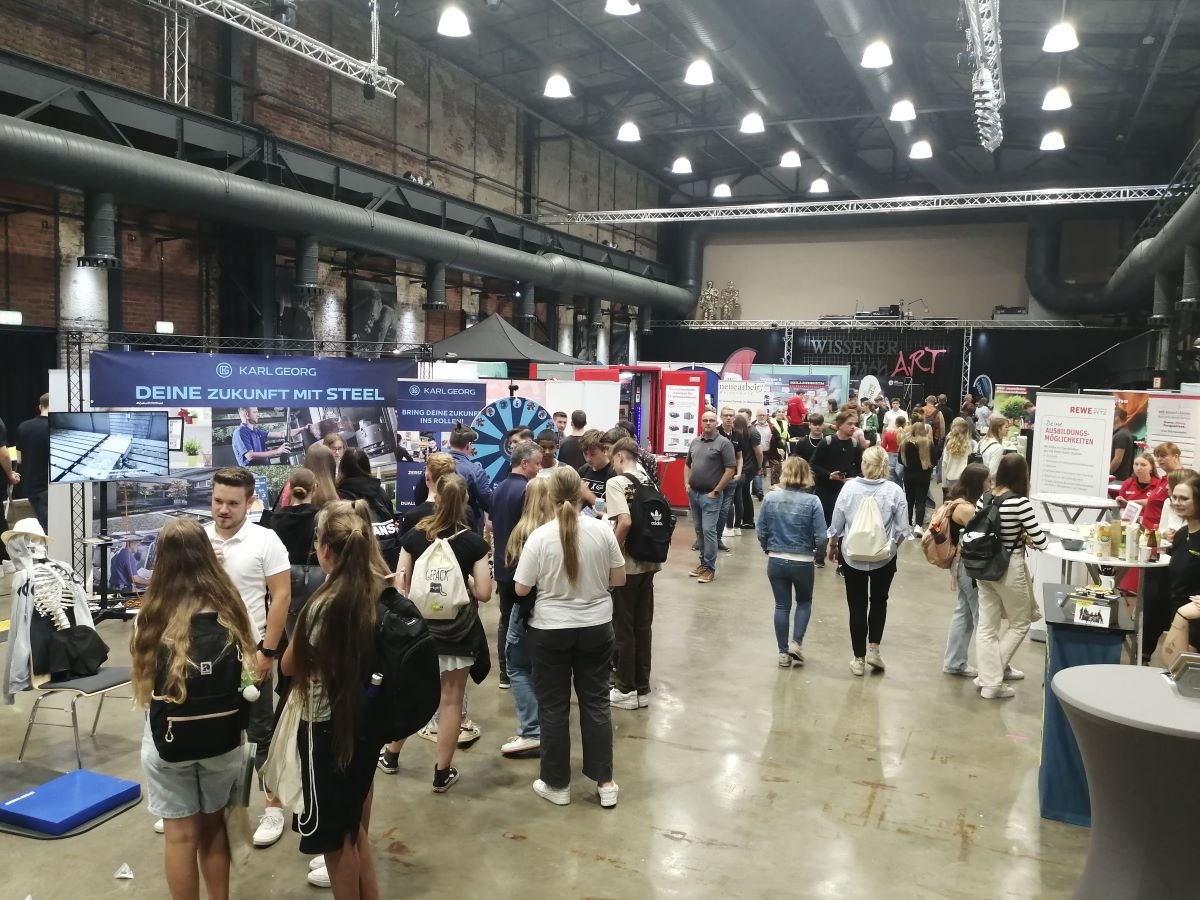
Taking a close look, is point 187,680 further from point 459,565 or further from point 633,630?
point 633,630

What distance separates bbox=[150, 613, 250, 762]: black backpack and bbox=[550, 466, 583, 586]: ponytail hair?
1302mm

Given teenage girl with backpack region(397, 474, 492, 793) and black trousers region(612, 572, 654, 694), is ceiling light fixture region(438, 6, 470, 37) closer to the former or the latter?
black trousers region(612, 572, 654, 694)

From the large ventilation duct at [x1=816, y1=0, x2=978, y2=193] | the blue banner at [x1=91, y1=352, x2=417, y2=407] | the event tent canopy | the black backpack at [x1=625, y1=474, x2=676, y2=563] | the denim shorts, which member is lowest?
the denim shorts

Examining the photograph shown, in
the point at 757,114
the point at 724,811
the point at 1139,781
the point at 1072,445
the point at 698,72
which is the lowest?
the point at 724,811

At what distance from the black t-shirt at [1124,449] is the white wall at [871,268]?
13035mm

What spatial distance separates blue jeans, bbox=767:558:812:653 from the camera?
5121mm

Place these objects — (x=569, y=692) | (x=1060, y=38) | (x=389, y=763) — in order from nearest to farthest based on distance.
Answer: (x=569, y=692) → (x=389, y=763) → (x=1060, y=38)

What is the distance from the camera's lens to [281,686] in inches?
98.4

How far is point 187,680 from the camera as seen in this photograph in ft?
7.91

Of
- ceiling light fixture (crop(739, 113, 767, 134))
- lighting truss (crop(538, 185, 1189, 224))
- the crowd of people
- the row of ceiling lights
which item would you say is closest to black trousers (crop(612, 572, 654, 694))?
the crowd of people

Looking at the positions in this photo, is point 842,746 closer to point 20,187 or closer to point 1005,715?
point 1005,715

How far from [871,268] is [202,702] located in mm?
21687

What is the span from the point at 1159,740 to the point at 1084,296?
1884 cm

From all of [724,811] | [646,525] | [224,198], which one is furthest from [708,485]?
[224,198]
